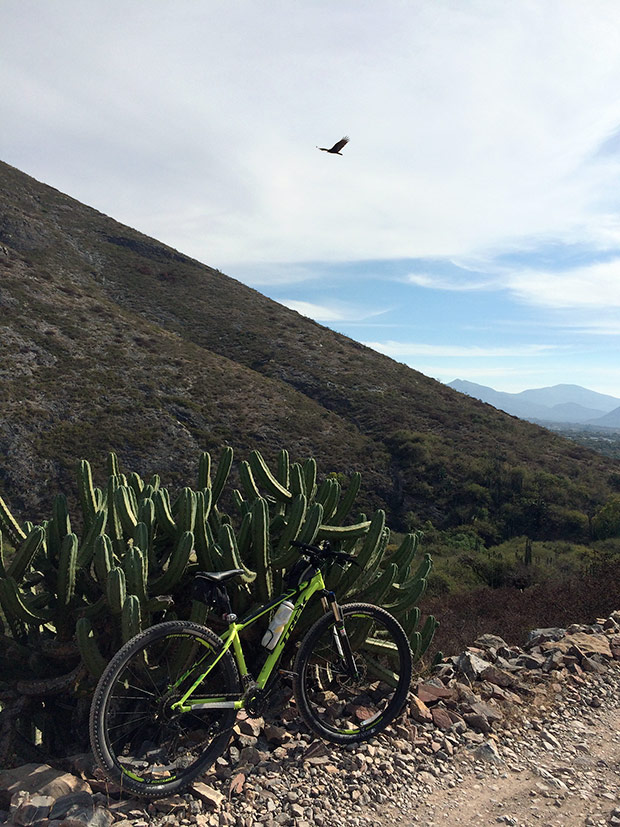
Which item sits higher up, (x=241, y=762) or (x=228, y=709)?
(x=228, y=709)

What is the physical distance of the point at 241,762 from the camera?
139 inches

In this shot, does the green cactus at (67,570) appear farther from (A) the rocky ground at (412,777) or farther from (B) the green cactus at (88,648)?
(A) the rocky ground at (412,777)

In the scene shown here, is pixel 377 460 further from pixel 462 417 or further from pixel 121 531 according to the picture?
pixel 121 531

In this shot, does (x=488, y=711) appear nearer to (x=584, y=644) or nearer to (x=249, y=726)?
(x=249, y=726)

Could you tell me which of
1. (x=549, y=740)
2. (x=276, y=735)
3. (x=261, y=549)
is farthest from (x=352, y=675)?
(x=549, y=740)

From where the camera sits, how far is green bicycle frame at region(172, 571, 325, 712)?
3.27m

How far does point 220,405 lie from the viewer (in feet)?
118

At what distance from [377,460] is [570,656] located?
27785 millimetres

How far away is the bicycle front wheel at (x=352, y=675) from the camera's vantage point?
12.3ft

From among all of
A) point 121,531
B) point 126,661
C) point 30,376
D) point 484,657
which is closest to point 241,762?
point 126,661

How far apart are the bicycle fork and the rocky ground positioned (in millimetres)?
Result: 532

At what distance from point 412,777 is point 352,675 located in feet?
2.45

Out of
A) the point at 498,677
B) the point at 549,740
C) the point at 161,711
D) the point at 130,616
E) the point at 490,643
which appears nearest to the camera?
the point at 161,711

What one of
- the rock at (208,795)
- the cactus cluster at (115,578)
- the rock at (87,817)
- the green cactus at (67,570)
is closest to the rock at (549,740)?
the cactus cluster at (115,578)
